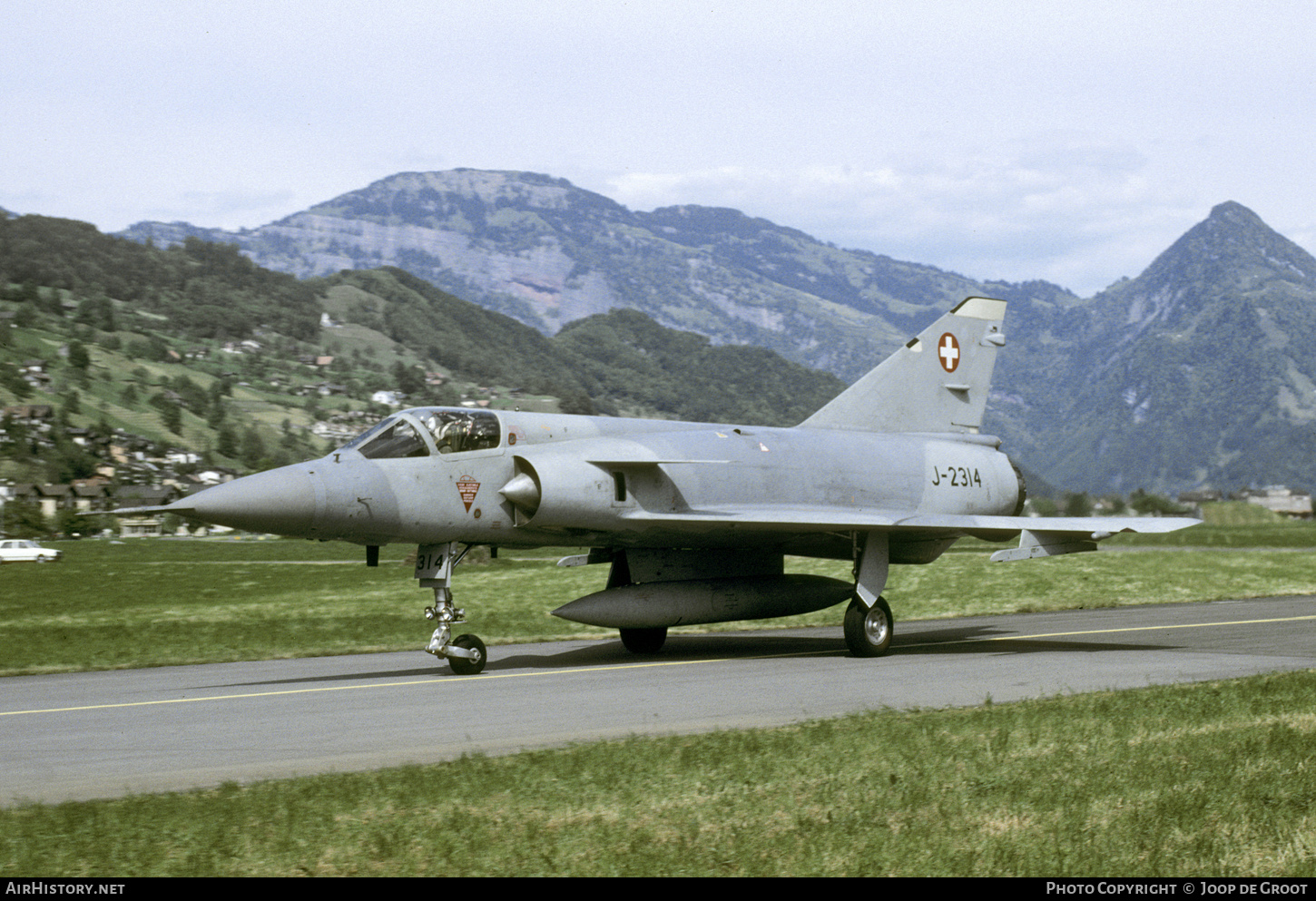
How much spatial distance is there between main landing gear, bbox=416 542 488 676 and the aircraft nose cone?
5.30ft

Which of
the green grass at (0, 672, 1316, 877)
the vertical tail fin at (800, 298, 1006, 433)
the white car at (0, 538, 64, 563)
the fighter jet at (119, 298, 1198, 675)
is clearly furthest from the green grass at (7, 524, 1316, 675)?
the white car at (0, 538, 64, 563)

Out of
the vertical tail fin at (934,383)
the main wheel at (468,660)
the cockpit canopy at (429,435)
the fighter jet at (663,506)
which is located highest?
the vertical tail fin at (934,383)

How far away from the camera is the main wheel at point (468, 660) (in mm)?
14344

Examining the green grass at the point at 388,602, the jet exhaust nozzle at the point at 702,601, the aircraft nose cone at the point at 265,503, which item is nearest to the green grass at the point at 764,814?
the aircraft nose cone at the point at 265,503

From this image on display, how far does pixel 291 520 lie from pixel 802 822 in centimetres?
838

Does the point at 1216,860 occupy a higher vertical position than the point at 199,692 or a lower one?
higher

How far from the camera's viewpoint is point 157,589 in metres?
30.1

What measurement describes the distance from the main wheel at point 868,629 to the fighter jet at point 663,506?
27 mm

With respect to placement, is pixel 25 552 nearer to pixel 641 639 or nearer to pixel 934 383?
pixel 641 639

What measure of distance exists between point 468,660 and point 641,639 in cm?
347

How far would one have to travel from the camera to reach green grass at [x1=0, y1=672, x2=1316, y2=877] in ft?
18.8

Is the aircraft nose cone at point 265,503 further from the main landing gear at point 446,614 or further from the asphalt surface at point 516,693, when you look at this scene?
the asphalt surface at point 516,693
